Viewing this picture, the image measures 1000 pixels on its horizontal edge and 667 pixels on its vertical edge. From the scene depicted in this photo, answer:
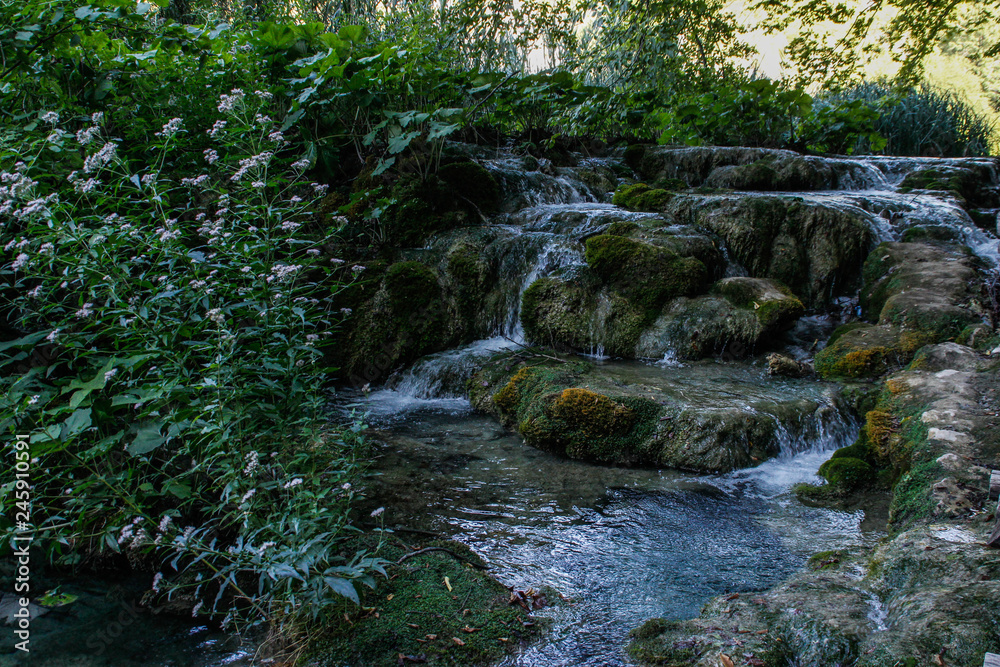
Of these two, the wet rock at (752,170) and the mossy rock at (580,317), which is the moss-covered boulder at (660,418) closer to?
the mossy rock at (580,317)

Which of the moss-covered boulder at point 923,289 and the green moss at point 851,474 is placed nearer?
the green moss at point 851,474

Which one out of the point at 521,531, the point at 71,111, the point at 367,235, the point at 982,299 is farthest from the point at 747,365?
the point at 71,111

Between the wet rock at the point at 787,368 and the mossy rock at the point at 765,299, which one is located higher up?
the mossy rock at the point at 765,299

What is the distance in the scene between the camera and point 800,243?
295 inches

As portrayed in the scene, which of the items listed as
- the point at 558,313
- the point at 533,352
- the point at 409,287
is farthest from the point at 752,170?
the point at 409,287

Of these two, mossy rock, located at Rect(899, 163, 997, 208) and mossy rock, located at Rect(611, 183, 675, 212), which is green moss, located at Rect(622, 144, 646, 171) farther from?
mossy rock, located at Rect(899, 163, 997, 208)

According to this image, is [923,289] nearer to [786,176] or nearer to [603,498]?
[786,176]

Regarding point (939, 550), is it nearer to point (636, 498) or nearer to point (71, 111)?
point (636, 498)

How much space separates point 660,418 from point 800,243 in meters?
4.44

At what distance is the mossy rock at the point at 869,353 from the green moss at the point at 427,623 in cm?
446

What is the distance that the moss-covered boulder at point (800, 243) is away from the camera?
7324 millimetres

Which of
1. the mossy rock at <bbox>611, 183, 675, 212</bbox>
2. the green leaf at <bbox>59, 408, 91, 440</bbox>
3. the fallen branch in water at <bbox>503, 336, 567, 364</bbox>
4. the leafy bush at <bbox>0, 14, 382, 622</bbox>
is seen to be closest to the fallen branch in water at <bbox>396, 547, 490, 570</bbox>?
the leafy bush at <bbox>0, 14, 382, 622</bbox>

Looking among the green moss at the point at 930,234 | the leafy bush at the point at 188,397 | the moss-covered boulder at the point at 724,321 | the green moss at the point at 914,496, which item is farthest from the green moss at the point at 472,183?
the green moss at the point at 914,496

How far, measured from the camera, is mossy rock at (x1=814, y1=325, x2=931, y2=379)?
207 inches
